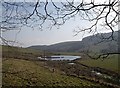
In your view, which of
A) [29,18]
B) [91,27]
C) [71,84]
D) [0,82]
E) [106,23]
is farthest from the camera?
[71,84]

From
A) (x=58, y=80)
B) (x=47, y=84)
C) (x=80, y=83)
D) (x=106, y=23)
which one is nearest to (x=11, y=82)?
(x=47, y=84)

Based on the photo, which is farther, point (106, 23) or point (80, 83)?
point (80, 83)

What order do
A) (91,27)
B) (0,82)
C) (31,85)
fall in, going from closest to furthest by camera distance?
(91,27), (0,82), (31,85)

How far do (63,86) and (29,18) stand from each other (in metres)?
18.9

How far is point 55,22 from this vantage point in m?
7.65

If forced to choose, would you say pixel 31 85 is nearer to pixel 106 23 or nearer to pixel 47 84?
pixel 47 84

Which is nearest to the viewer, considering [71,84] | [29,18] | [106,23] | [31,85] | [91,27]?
[29,18]

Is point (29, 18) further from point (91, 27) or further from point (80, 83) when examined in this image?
point (80, 83)

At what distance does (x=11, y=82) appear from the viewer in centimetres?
2427

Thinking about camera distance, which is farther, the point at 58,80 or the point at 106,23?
the point at 58,80

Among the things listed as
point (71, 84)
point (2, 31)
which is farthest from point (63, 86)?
point (2, 31)

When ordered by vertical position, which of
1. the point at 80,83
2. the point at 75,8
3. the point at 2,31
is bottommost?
the point at 80,83

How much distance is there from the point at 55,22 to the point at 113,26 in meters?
1.94

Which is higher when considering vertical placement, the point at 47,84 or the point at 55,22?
the point at 55,22
